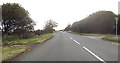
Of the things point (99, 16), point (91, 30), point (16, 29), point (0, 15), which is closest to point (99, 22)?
point (99, 16)

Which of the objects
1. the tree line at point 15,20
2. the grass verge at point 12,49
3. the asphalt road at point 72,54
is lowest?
the asphalt road at point 72,54

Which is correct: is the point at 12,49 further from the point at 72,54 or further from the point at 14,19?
the point at 14,19

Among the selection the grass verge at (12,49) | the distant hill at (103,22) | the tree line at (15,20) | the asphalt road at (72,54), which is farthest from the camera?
the distant hill at (103,22)

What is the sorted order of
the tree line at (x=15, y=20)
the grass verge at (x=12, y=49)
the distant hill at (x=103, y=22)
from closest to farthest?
1. the grass verge at (x=12, y=49)
2. the tree line at (x=15, y=20)
3. the distant hill at (x=103, y=22)

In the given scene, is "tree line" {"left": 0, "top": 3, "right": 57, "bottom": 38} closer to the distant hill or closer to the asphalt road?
the asphalt road

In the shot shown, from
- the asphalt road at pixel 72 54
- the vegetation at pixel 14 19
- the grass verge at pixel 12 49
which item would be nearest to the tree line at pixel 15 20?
the vegetation at pixel 14 19

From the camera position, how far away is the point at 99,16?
143 ft

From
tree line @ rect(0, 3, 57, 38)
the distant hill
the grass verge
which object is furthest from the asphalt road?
the distant hill

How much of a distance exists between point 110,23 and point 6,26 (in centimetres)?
3313

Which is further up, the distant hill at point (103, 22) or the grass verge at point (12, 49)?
the distant hill at point (103, 22)

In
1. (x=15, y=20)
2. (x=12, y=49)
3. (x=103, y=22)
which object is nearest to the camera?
(x=12, y=49)

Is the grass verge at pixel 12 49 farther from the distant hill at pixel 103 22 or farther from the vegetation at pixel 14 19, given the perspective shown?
the distant hill at pixel 103 22

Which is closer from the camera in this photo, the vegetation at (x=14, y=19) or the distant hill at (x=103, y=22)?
the vegetation at (x=14, y=19)

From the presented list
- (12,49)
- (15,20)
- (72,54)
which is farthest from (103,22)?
(12,49)
